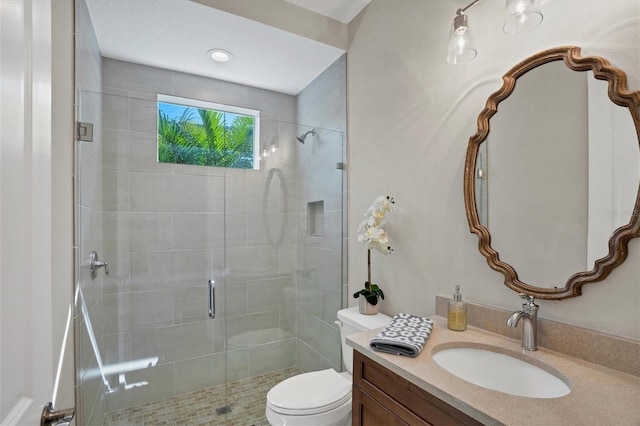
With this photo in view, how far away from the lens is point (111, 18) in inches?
78.2

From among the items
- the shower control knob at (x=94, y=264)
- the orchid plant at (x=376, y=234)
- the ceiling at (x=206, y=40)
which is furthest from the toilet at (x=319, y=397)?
the ceiling at (x=206, y=40)

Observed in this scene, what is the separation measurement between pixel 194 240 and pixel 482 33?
214 cm

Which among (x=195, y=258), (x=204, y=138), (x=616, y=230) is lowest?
(x=195, y=258)

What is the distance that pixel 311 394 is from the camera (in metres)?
1.68

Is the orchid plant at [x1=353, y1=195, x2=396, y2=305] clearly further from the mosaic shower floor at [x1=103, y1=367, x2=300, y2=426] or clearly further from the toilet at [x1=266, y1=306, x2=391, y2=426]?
the mosaic shower floor at [x1=103, y1=367, x2=300, y2=426]

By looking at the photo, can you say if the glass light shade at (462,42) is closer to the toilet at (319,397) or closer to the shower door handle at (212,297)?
the toilet at (319,397)

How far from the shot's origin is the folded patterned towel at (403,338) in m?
1.14

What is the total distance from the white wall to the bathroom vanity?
171 mm

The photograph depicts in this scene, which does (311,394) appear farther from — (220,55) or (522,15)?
(220,55)

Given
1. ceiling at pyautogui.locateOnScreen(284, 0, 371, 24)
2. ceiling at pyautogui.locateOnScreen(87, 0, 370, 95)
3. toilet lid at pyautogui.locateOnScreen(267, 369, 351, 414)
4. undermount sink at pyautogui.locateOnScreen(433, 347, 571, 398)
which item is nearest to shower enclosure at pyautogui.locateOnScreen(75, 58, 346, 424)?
ceiling at pyautogui.locateOnScreen(87, 0, 370, 95)

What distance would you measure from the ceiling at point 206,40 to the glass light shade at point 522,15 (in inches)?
52.6

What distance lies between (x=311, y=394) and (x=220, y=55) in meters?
2.37

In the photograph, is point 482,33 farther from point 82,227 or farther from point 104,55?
point 104,55

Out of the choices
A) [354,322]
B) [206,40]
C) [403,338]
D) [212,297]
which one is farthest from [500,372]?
[206,40]
